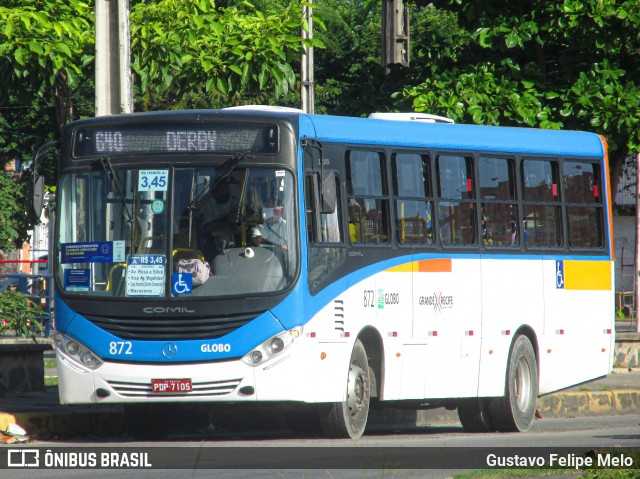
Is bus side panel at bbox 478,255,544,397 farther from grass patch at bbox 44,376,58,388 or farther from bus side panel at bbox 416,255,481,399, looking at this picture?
grass patch at bbox 44,376,58,388

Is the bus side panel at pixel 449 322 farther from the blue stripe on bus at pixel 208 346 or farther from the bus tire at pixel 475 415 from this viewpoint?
the blue stripe on bus at pixel 208 346

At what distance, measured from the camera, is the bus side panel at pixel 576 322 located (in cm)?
1560

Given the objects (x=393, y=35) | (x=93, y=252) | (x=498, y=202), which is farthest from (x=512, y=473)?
(x=393, y=35)

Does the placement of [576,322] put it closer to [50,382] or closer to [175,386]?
[175,386]

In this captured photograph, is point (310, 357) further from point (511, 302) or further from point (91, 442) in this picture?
point (511, 302)

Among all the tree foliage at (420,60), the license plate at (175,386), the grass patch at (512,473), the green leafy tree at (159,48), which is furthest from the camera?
the tree foliage at (420,60)

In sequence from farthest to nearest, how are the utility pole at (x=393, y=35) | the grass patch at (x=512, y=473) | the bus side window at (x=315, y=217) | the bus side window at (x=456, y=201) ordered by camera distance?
the utility pole at (x=393, y=35)
the bus side window at (x=456, y=201)
the bus side window at (x=315, y=217)
the grass patch at (x=512, y=473)

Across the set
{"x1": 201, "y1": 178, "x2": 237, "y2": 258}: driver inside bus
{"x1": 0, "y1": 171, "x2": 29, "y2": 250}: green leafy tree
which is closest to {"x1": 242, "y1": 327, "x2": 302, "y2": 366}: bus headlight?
{"x1": 201, "y1": 178, "x2": 237, "y2": 258}: driver inside bus

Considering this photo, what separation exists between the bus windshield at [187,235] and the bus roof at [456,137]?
1023mm

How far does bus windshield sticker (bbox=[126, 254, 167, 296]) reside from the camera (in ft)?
39.1

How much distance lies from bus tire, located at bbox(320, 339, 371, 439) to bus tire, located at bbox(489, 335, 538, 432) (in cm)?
248

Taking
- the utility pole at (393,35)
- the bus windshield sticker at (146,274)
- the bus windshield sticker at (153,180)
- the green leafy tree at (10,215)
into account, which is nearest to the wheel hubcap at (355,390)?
the bus windshield sticker at (146,274)

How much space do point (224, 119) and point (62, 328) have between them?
2256mm

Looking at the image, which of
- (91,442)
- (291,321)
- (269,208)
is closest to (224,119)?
(269,208)
